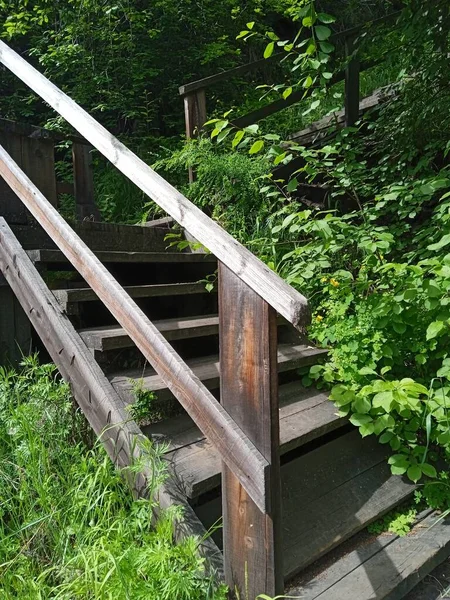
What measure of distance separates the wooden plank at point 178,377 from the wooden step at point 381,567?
1.85 ft

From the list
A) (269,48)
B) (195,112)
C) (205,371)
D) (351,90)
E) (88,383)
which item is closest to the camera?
(88,383)

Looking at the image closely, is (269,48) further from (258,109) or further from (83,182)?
(258,109)

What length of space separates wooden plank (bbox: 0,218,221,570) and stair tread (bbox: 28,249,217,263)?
0.39 feet

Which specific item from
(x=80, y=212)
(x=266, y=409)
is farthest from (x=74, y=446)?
(x=80, y=212)

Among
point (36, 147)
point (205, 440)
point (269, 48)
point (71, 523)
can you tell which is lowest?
point (71, 523)

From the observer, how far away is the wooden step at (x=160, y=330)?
198cm

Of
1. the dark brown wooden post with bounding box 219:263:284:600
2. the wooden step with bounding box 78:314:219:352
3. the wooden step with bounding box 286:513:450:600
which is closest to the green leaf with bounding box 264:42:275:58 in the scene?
the wooden step with bounding box 78:314:219:352

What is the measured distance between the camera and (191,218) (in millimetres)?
1463

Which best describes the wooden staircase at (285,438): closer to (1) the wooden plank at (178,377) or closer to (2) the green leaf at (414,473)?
(2) the green leaf at (414,473)

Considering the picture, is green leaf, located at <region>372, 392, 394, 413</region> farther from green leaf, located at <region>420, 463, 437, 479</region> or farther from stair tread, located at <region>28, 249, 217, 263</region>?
stair tread, located at <region>28, 249, 217, 263</region>

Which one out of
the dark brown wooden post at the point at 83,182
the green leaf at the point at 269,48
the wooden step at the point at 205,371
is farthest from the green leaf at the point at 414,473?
the dark brown wooden post at the point at 83,182

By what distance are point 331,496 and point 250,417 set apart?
0.86 m

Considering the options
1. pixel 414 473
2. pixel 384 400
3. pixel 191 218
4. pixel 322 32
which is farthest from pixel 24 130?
pixel 414 473

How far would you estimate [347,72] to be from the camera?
438 cm
